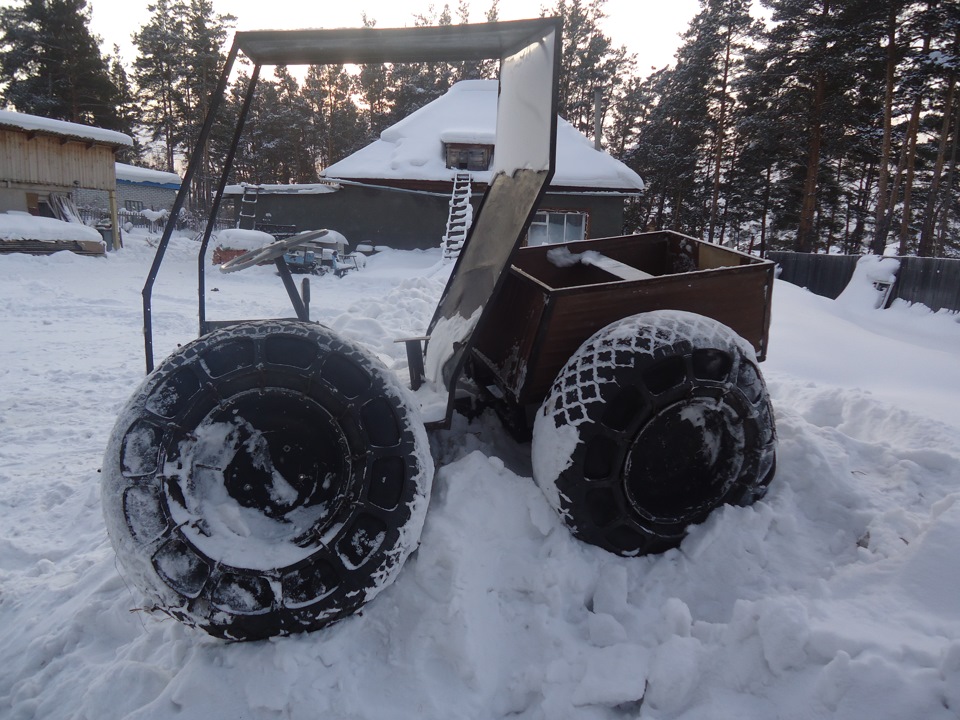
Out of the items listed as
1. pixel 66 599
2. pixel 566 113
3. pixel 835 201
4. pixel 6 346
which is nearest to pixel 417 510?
pixel 66 599

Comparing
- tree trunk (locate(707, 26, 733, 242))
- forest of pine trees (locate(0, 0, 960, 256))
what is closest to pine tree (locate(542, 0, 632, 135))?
forest of pine trees (locate(0, 0, 960, 256))

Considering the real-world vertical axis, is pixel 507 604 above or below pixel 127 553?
below

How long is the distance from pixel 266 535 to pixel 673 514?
137 cm

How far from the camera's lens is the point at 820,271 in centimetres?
1336

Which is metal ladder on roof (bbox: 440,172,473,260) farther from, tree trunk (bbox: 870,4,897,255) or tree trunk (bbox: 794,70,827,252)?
tree trunk (bbox: 794,70,827,252)

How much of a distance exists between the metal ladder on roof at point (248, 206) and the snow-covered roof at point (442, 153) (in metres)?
2.38

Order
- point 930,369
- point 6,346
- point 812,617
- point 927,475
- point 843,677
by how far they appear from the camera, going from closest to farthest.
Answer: point 843,677, point 812,617, point 927,475, point 930,369, point 6,346

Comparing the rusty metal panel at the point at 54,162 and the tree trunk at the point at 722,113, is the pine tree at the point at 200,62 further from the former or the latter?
the tree trunk at the point at 722,113

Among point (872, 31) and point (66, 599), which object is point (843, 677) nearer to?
point (66, 599)

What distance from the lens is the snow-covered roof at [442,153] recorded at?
1936 cm

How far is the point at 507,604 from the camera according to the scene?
1837mm

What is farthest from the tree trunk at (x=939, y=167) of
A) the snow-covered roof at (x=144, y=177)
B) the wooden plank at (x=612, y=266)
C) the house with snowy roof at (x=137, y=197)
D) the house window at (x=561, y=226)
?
the snow-covered roof at (x=144, y=177)

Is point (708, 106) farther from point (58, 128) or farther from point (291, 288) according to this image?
point (291, 288)

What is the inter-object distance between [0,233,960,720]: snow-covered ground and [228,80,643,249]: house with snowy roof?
17.4 m
